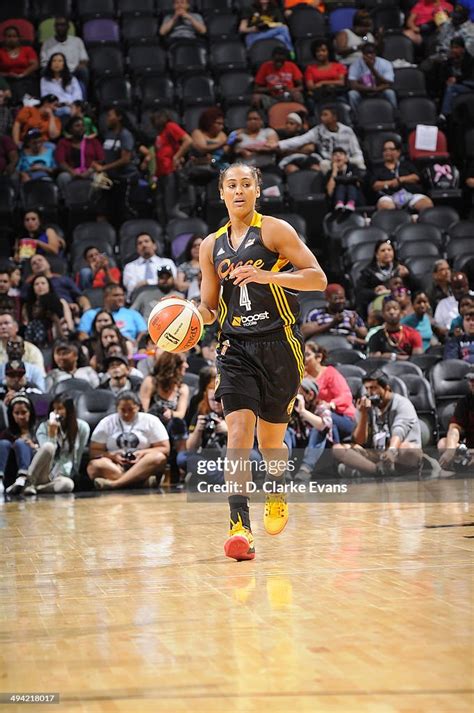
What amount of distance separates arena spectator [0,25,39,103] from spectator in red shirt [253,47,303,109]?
120 inches

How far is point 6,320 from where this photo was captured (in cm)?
1110

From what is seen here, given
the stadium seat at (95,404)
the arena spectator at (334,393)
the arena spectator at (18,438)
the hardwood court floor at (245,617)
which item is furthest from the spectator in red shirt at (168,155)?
the hardwood court floor at (245,617)

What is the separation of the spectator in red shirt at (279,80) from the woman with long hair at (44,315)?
4.62 m

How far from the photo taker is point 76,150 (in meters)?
14.0

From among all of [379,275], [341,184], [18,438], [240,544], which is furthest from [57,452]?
[341,184]

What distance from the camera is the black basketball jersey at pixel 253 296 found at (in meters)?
5.77

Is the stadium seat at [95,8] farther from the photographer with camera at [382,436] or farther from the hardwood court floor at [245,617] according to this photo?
the hardwood court floor at [245,617]

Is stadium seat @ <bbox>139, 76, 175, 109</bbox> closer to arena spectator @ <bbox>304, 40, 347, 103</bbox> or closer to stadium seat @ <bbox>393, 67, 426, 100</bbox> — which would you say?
arena spectator @ <bbox>304, 40, 347, 103</bbox>

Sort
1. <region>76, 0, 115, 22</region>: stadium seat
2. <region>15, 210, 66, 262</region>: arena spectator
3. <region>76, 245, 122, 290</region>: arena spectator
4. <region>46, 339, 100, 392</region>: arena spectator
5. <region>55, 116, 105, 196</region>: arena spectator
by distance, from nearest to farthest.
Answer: <region>46, 339, 100, 392</region>: arena spectator, <region>76, 245, 122, 290</region>: arena spectator, <region>15, 210, 66, 262</region>: arena spectator, <region>55, 116, 105, 196</region>: arena spectator, <region>76, 0, 115, 22</region>: stadium seat

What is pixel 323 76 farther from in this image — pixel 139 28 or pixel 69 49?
pixel 69 49

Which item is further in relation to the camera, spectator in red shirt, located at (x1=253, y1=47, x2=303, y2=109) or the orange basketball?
spectator in red shirt, located at (x1=253, y1=47, x2=303, y2=109)

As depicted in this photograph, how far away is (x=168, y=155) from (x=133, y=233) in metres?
1.35

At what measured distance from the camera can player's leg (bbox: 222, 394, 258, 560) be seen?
218 inches

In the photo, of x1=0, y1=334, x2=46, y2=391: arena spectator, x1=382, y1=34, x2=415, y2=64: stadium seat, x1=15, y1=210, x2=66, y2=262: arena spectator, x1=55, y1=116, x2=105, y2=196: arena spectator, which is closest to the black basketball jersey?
x1=0, y1=334, x2=46, y2=391: arena spectator
